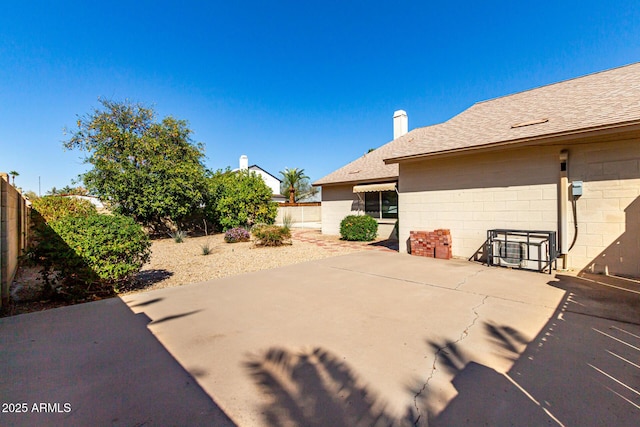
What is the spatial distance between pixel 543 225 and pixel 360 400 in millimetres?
7224

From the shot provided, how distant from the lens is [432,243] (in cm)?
873

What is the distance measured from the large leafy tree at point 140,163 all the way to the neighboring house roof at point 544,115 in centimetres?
1148

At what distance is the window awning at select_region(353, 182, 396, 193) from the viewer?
12.6 metres

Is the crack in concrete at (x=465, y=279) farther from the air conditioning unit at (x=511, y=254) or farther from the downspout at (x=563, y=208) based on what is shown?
the downspout at (x=563, y=208)

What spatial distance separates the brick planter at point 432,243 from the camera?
8.48m

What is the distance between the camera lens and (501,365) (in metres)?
2.79

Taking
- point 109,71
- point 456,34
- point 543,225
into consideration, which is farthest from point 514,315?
point 109,71

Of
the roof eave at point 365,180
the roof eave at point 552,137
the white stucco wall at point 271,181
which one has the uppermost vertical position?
the white stucco wall at point 271,181

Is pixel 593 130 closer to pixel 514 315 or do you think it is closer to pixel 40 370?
pixel 514 315

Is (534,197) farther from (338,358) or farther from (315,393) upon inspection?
(315,393)

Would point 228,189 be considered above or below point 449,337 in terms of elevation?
above

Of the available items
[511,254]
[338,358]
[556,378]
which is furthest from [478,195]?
[338,358]

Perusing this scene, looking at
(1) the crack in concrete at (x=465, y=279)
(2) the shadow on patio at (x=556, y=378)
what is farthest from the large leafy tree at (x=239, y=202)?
(2) the shadow on patio at (x=556, y=378)

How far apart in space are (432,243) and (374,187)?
509 centimetres
